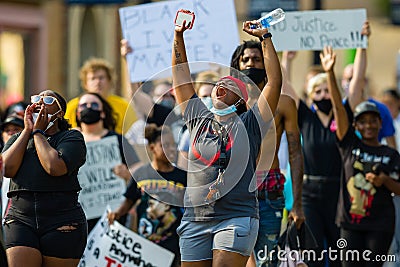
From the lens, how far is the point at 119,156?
9289 millimetres

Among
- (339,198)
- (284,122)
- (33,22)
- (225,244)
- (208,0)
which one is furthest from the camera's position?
(33,22)

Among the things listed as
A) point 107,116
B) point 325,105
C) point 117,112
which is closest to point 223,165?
point 325,105

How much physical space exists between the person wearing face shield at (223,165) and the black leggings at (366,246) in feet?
6.68

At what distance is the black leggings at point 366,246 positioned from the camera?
326 inches

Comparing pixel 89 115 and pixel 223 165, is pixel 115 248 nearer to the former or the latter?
pixel 89 115

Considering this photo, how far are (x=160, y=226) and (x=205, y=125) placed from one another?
2468mm

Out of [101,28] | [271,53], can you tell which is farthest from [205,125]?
[101,28]

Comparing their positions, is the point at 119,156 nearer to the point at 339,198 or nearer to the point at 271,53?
the point at 339,198

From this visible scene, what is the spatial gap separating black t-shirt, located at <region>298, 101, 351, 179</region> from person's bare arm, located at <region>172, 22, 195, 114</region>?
224 cm

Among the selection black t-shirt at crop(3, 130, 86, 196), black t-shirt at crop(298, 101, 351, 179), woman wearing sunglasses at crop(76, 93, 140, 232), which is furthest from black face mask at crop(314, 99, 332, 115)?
black t-shirt at crop(3, 130, 86, 196)

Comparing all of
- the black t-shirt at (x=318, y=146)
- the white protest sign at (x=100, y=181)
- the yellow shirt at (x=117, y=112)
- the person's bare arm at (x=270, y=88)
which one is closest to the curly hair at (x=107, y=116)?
the yellow shirt at (x=117, y=112)

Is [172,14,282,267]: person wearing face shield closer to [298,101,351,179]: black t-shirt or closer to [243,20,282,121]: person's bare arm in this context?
[243,20,282,121]: person's bare arm

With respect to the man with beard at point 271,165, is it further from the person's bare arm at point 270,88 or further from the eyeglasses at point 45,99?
the eyeglasses at point 45,99

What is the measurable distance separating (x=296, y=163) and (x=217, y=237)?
1544 millimetres
